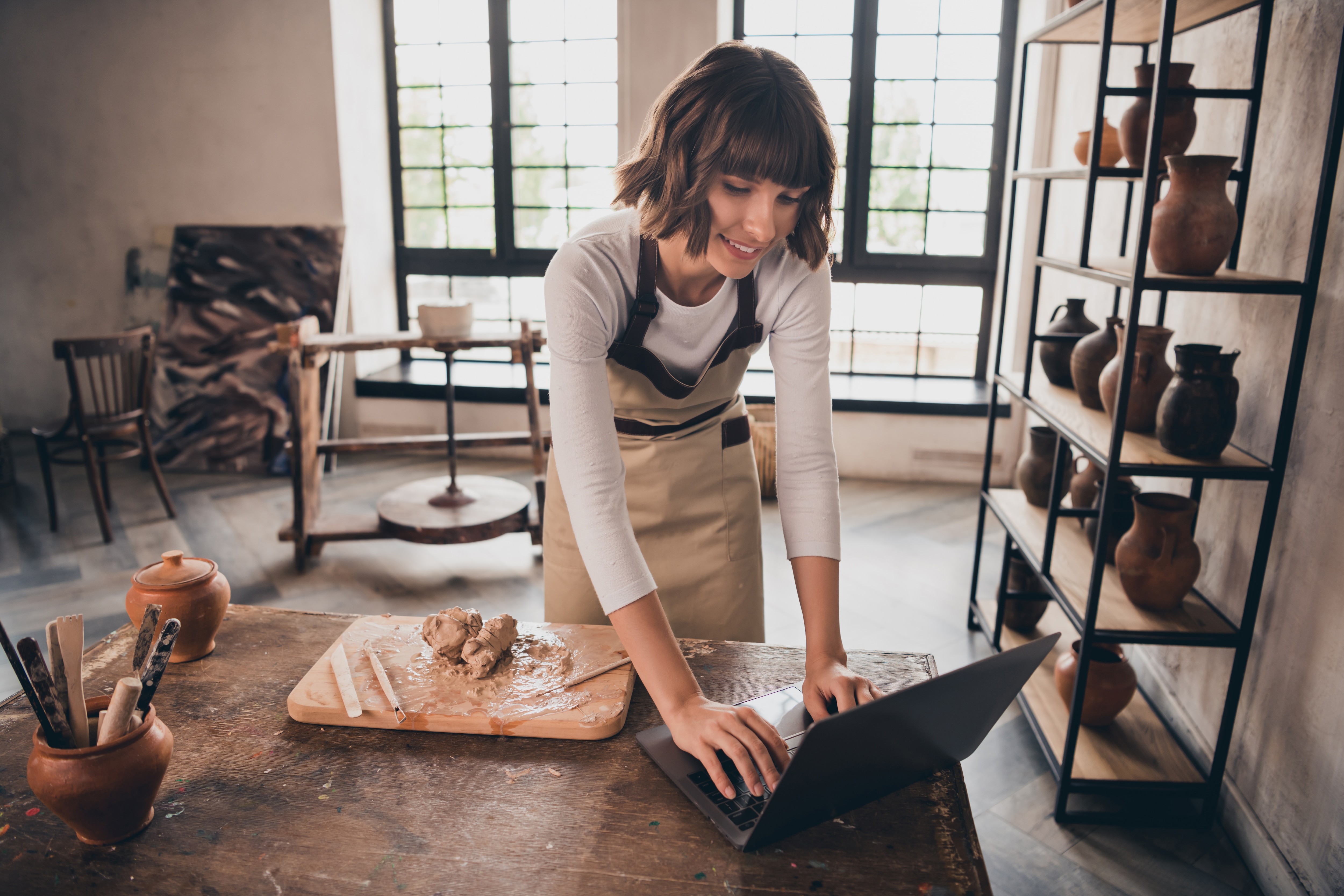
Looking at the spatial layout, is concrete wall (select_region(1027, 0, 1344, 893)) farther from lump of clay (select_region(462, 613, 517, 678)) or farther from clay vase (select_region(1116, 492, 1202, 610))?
lump of clay (select_region(462, 613, 517, 678))

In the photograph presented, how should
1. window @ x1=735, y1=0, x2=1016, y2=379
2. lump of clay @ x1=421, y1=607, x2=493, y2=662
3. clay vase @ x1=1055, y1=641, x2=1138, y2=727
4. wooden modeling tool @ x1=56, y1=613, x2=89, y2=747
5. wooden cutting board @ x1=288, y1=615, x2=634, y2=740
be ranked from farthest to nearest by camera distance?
1. window @ x1=735, y1=0, x2=1016, y2=379
2. clay vase @ x1=1055, y1=641, x2=1138, y2=727
3. lump of clay @ x1=421, y1=607, x2=493, y2=662
4. wooden cutting board @ x1=288, y1=615, x2=634, y2=740
5. wooden modeling tool @ x1=56, y1=613, x2=89, y2=747

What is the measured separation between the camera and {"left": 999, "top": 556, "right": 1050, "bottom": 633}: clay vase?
2797 mm

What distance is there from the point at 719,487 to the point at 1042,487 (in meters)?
1.61

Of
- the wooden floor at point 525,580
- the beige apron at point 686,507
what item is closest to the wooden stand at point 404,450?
the wooden floor at point 525,580

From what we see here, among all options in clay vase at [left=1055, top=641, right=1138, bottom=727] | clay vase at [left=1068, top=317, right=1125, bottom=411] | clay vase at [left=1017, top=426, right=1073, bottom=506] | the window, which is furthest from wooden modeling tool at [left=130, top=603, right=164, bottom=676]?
the window

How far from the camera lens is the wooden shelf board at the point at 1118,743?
2.09m

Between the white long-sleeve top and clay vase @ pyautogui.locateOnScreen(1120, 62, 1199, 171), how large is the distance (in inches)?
39.9

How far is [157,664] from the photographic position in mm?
946

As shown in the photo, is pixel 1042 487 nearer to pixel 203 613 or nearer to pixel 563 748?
pixel 563 748

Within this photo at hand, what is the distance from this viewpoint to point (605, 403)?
3.85 ft

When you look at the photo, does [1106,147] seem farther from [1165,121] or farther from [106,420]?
[106,420]

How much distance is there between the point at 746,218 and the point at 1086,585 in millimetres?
1545

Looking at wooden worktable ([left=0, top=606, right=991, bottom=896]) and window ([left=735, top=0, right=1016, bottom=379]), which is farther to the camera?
window ([left=735, top=0, right=1016, bottom=379])

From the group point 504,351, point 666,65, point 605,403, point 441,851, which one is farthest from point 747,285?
point 504,351
